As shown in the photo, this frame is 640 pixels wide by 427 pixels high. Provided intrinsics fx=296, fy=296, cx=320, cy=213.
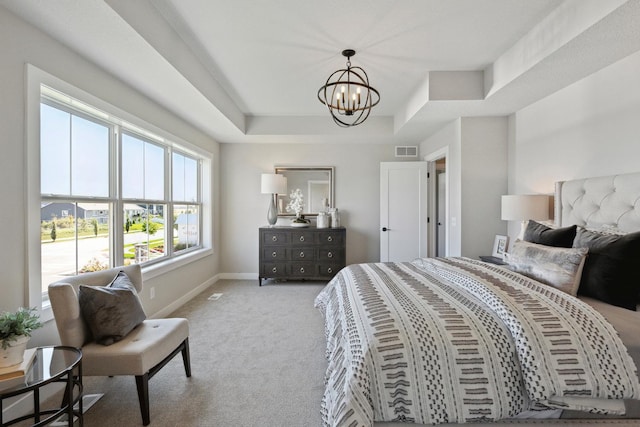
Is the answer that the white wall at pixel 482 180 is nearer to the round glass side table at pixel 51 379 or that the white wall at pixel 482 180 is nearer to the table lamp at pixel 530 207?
the table lamp at pixel 530 207

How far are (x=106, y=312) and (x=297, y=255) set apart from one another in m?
3.08

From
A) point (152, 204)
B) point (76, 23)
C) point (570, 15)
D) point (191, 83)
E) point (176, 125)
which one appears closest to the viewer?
point (76, 23)

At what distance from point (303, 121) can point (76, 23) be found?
3.04 m

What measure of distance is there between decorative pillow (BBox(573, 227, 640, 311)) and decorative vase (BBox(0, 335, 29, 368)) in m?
2.95

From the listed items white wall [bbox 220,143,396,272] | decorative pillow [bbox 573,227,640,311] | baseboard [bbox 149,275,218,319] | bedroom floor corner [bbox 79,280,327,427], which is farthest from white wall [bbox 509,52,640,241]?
baseboard [bbox 149,275,218,319]

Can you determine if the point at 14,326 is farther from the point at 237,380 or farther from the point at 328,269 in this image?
the point at 328,269

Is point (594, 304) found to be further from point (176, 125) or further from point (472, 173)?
point (176, 125)

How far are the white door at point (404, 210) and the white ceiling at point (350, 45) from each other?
1.21 meters

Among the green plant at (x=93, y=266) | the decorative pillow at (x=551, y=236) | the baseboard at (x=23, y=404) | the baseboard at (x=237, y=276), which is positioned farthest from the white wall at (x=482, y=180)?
the baseboard at (x=23, y=404)

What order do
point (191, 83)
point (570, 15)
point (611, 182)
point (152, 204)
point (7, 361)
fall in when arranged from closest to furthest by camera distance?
point (7, 361) → point (570, 15) → point (611, 182) → point (191, 83) → point (152, 204)

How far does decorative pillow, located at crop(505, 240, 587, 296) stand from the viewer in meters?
1.76

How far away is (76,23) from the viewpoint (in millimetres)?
1804

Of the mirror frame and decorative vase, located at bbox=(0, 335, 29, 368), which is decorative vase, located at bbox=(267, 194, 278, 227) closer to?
the mirror frame

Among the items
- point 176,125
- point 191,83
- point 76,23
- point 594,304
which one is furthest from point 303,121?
point 594,304
